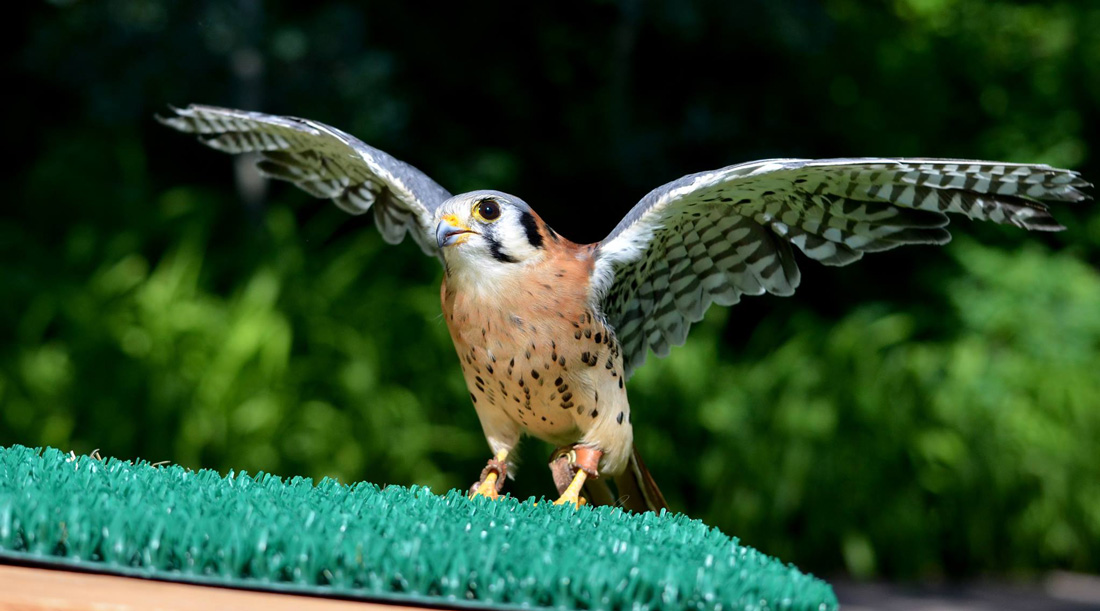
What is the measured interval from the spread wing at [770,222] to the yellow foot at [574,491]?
422 millimetres

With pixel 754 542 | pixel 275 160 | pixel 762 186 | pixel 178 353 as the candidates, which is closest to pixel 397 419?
pixel 178 353

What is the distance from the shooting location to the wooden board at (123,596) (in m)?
1.61

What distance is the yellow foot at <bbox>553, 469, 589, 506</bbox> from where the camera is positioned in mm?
2447

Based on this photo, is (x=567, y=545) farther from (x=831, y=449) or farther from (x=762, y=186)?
(x=831, y=449)

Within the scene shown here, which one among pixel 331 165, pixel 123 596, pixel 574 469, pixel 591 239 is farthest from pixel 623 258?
pixel 591 239

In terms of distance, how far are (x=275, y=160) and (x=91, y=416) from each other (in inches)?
92.2

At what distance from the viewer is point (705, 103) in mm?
6820

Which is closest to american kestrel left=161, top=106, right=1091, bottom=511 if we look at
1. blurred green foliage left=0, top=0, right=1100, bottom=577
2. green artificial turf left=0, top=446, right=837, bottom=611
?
green artificial turf left=0, top=446, right=837, bottom=611

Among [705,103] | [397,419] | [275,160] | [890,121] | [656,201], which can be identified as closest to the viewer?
[656,201]

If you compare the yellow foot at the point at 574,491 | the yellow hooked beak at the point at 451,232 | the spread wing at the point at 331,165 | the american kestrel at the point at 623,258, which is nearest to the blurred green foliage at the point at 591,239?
the spread wing at the point at 331,165

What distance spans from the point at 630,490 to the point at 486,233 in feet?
2.73

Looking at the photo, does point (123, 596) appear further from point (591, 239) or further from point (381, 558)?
point (591, 239)

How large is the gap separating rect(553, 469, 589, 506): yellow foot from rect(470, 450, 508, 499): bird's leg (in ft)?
0.62

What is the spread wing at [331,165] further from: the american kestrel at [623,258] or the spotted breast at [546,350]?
the spotted breast at [546,350]
